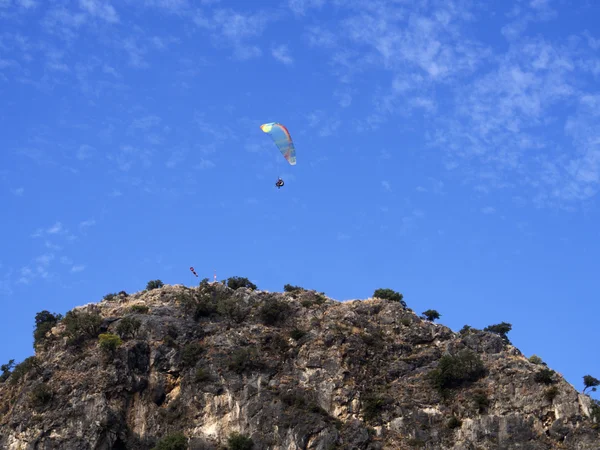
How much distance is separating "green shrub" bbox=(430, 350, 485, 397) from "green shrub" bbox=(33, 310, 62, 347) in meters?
39.3

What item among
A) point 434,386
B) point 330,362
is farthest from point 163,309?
point 434,386

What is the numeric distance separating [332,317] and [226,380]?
1367 centimetres

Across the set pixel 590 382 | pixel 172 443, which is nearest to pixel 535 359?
pixel 590 382

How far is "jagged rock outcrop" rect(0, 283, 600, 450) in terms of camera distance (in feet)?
258

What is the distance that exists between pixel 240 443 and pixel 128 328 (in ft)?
61.6

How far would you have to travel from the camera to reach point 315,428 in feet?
260

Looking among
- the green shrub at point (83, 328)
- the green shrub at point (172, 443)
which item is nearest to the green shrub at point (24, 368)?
the green shrub at point (83, 328)

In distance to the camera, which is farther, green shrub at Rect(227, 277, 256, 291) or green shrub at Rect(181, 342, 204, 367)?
green shrub at Rect(227, 277, 256, 291)

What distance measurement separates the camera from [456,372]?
3280 inches

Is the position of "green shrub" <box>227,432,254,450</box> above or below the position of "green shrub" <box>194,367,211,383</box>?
below

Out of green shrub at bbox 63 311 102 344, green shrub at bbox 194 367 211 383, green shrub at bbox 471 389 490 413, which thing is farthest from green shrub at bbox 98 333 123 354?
green shrub at bbox 471 389 490 413

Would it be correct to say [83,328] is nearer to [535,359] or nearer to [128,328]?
[128,328]

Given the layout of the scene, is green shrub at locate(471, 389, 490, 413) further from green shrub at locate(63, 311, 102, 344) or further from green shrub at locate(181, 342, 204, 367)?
A: green shrub at locate(63, 311, 102, 344)

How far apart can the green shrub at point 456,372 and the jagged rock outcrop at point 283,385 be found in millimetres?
102
